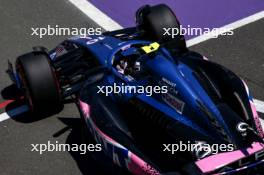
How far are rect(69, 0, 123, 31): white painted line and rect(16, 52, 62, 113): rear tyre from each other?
2431mm

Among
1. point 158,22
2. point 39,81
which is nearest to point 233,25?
point 158,22

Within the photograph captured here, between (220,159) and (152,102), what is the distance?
1107mm

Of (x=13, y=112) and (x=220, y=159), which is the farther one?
(x=13, y=112)

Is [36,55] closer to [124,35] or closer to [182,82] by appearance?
[124,35]

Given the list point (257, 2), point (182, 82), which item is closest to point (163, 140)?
point (182, 82)

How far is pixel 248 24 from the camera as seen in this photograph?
31.9ft

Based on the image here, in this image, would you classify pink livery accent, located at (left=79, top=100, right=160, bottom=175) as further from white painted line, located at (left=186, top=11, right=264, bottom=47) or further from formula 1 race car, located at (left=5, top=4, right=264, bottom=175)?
white painted line, located at (left=186, top=11, right=264, bottom=47)

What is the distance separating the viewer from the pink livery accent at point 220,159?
5668mm

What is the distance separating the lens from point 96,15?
10148 mm

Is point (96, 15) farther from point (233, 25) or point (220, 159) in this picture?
point (220, 159)

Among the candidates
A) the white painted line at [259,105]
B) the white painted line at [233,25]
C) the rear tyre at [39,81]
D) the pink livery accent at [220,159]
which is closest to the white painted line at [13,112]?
the rear tyre at [39,81]

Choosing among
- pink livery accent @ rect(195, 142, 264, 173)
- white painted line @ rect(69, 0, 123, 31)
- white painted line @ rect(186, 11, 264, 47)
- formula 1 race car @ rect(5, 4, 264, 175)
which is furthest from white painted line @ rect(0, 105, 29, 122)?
pink livery accent @ rect(195, 142, 264, 173)

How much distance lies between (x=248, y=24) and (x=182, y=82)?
3714 mm

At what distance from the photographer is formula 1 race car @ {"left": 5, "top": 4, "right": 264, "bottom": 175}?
5936 millimetres
